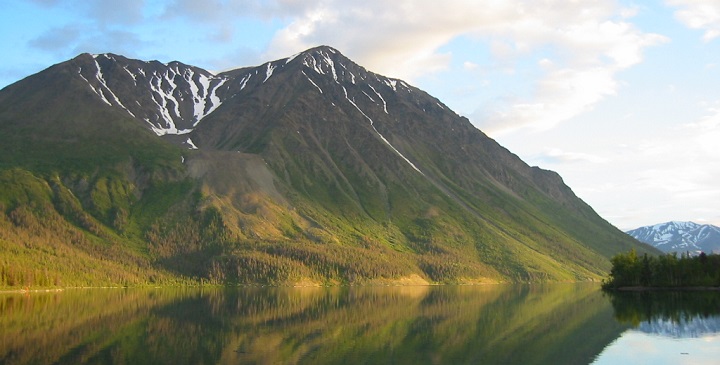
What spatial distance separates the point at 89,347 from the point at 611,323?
255 ft

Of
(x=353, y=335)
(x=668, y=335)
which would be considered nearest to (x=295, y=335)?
(x=353, y=335)

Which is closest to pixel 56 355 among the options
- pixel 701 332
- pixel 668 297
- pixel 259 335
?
pixel 259 335

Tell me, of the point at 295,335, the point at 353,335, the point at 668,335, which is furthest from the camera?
the point at 353,335

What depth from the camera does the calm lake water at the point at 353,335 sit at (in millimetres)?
72438

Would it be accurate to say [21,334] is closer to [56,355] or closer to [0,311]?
[56,355]

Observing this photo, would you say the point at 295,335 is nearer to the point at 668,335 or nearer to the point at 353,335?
the point at 353,335

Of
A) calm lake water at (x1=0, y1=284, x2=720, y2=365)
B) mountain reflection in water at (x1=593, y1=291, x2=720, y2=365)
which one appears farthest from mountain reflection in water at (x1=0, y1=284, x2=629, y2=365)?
mountain reflection in water at (x1=593, y1=291, x2=720, y2=365)

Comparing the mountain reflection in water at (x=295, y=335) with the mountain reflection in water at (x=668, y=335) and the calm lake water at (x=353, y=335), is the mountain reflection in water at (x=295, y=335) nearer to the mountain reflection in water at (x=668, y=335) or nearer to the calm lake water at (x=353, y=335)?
the calm lake water at (x=353, y=335)

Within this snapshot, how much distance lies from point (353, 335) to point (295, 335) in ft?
25.9

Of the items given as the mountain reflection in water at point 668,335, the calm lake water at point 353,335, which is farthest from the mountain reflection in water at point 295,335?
the mountain reflection in water at point 668,335

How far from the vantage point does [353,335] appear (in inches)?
3701

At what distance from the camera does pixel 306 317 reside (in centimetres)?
12256

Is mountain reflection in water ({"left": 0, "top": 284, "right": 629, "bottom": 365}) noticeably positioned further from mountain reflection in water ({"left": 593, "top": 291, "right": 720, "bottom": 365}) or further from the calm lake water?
mountain reflection in water ({"left": 593, "top": 291, "right": 720, "bottom": 365})

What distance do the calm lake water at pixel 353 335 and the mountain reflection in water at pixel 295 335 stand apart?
141 millimetres
